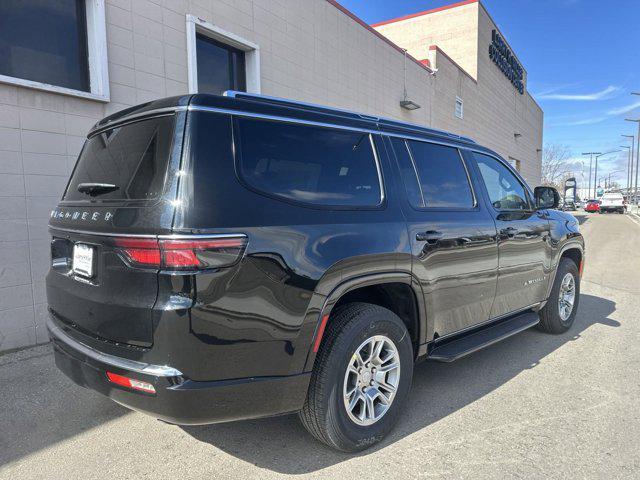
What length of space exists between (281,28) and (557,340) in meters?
6.43

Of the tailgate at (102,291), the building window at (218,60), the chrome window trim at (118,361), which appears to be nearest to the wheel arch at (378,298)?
the chrome window trim at (118,361)

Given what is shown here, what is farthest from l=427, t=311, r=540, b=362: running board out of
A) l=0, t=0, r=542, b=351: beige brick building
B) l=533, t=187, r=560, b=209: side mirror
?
l=0, t=0, r=542, b=351: beige brick building

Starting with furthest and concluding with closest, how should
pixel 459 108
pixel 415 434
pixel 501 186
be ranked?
pixel 459 108 < pixel 501 186 < pixel 415 434

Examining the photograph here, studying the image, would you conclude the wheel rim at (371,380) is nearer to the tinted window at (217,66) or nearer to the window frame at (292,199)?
the window frame at (292,199)

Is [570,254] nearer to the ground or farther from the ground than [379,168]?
nearer to the ground

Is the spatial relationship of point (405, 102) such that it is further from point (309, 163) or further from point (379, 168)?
point (309, 163)

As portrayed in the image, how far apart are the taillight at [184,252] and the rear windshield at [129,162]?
25 centimetres

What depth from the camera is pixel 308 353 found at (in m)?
2.44

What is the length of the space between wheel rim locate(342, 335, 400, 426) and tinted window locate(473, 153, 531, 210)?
187 cm

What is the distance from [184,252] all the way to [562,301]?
4.61 m

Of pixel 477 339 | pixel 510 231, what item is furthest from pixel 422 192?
pixel 477 339

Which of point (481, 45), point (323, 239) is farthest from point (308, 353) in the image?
point (481, 45)

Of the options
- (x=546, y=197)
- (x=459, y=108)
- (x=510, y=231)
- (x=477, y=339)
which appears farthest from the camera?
(x=459, y=108)

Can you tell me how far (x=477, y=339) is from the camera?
370 centimetres
